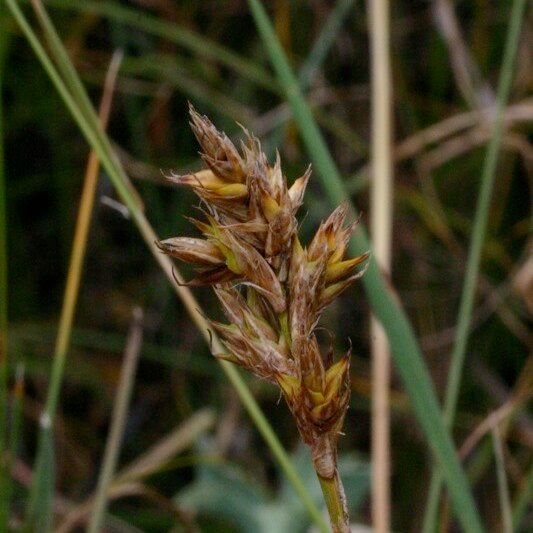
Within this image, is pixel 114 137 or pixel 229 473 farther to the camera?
pixel 114 137

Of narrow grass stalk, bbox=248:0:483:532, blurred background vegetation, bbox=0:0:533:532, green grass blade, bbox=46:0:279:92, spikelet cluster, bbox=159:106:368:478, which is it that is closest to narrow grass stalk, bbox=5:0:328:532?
narrow grass stalk, bbox=248:0:483:532

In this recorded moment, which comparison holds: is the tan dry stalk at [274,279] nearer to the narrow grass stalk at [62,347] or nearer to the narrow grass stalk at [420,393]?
the narrow grass stalk at [420,393]

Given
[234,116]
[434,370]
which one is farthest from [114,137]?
[434,370]

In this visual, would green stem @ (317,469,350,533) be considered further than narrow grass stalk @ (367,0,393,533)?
No

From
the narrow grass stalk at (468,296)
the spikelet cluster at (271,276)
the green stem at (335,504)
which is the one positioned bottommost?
the green stem at (335,504)

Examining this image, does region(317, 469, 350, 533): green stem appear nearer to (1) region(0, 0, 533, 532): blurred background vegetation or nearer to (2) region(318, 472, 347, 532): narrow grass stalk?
(2) region(318, 472, 347, 532): narrow grass stalk

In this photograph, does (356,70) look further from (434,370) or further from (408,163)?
(434,370)

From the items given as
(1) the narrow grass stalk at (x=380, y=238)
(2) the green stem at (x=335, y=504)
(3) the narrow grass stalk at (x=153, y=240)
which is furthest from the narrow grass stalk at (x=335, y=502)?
(1) the narrow grass stalk at (x=380, y=238)
